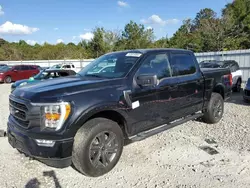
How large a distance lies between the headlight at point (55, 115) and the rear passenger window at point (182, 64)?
2.41 m

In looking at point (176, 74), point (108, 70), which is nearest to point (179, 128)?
point (176, 74)

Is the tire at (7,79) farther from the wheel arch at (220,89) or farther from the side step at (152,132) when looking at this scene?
the side step at (152,132)

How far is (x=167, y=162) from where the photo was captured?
3.99m

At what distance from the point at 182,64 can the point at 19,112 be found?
3332 mm

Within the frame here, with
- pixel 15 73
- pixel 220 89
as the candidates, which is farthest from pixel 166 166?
pixel 15 73

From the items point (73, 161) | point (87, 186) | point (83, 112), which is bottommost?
point (87, 186)

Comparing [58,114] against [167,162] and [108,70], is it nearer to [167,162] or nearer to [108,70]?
[108,70]

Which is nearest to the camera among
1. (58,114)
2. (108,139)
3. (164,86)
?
(58,114)

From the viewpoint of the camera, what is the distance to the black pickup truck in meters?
3.17

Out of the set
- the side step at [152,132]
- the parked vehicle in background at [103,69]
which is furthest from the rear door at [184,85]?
the parked vehicle in background at [103,69]

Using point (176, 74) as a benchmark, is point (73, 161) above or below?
below

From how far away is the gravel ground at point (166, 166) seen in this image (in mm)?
3387

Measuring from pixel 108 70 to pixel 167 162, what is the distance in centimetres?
194

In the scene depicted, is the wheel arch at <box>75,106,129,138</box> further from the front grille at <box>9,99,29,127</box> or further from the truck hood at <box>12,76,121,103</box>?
the front grille at <box>9,99,29,127</box>
